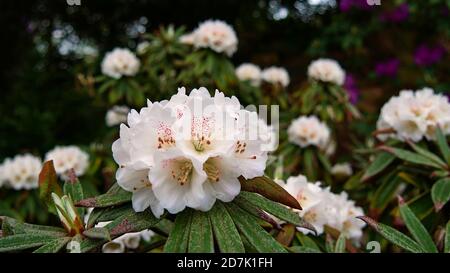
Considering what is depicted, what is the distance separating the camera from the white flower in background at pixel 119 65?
7.75 feet

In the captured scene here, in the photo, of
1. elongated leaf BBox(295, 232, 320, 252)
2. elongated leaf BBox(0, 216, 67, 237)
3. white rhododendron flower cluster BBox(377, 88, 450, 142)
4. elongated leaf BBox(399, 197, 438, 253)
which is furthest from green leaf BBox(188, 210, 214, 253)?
white rhododendron flower cluster BBox(377, 88, 450, 142)

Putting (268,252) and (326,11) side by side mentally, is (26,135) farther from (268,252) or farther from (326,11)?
(268,252)

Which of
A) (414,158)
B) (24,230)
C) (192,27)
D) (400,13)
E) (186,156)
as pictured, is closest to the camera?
(186,156)

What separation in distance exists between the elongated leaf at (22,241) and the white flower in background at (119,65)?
158 cm

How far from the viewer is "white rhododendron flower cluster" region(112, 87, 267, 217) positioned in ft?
2.61

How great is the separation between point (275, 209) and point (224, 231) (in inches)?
4.3

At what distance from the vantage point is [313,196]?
117 cm

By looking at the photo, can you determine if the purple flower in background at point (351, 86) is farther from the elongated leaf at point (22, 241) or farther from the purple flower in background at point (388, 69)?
the elongated leaf at point (22, 241)

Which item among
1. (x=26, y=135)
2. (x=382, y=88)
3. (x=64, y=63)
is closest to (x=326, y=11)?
(x=382, y=88)

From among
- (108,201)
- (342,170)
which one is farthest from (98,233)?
(342,170)

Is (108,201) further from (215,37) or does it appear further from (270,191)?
(215,37)

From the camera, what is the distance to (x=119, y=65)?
2.36m

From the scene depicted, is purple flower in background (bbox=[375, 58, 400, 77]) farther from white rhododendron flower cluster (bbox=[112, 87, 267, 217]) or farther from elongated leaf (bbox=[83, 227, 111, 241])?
elongated leaf (bbox=[83, 227, 111, 241])
